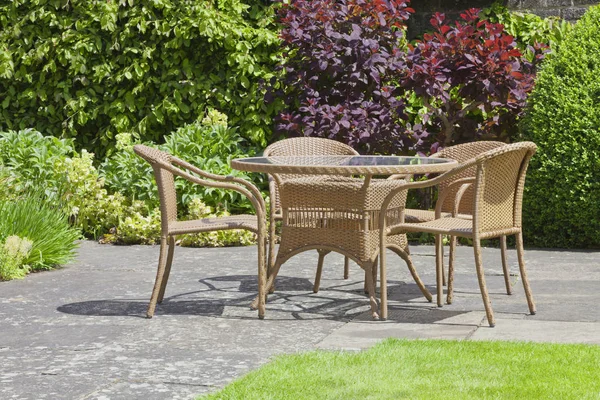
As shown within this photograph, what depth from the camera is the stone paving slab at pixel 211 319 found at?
152 inches

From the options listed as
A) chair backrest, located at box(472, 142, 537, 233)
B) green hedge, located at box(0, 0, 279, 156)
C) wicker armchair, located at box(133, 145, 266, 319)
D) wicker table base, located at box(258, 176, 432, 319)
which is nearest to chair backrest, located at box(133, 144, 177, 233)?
wicker armchair, located at box(133, 145, 266, 319)

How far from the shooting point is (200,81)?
352 inches

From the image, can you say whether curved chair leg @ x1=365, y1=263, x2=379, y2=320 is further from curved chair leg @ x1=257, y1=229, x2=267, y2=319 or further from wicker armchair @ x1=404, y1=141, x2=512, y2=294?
wicker armchair @ x1=404, y1=141, x2=512, y2=294

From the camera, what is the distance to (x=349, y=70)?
808 centimetres

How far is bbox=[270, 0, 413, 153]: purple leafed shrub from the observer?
801 centimetres

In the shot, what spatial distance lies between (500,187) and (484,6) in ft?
14.5

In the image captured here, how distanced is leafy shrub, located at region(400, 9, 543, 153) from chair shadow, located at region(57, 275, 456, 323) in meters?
2.42

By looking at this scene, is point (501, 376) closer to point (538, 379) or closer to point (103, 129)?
point (538, 379)

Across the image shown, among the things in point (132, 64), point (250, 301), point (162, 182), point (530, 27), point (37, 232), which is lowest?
point (250, 301)

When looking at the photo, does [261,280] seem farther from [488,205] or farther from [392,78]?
[392,78]

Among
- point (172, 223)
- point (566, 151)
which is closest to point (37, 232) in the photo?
point (172, 223)

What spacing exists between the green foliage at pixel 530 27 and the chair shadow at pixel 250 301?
3.39 metres

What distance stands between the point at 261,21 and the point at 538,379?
233 inches

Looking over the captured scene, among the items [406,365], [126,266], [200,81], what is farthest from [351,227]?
[200,81]
